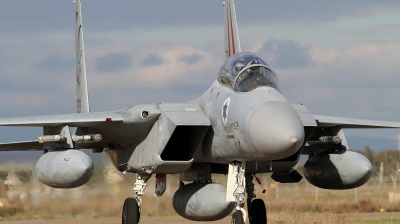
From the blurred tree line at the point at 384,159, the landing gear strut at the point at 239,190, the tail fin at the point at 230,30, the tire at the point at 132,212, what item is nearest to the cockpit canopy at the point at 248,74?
the landing gear strut at the point at 239,190

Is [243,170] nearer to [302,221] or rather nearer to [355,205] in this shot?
[302,221]

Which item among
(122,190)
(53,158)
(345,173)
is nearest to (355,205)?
(122,190)

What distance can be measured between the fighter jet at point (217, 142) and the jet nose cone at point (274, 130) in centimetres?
1

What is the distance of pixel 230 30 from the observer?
48.0ft

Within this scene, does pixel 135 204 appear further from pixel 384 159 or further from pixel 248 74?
pixel 384 159

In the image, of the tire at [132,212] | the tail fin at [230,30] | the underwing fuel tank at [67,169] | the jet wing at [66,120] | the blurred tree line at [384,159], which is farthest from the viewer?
the blurred tree line at [384,159]

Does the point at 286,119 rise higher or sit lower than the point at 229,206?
higher

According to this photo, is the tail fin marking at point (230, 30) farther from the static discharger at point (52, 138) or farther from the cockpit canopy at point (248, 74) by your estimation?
the static discharger at point (52, 138)

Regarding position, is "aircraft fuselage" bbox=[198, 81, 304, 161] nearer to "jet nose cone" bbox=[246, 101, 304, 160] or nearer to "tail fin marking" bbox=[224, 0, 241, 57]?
"jet nose cone" bbox=[246, 101, 304, 160]

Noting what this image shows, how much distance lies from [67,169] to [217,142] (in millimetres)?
2151

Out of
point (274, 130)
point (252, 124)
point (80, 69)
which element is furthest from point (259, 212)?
point (80, 69)

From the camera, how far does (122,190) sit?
16.2 meters

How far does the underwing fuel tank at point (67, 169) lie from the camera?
1002 cm

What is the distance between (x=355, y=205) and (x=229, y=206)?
925 centimetres
